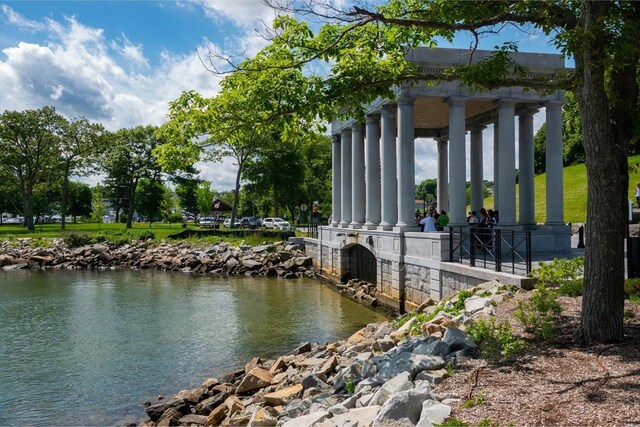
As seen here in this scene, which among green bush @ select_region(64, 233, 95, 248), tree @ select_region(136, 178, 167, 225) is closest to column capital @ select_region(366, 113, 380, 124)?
green bush @ select_region(64, 233, 95, 248)

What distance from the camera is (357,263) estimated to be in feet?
93.0

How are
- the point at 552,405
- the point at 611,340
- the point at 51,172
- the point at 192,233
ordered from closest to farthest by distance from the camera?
the point at 552,405, the point at 611,340, the point at 192,233, the point at 51,172

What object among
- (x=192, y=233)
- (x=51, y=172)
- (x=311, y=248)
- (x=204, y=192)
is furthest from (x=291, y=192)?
(x=204, y=192)

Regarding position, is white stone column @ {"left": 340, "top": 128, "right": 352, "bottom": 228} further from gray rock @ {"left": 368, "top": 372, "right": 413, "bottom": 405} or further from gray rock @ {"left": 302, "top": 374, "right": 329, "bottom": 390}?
gray rock @ {"left": 368, "top": 372, "right": 413, "bottom": 405}

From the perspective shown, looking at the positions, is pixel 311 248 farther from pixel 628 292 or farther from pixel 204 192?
pixel 204 192

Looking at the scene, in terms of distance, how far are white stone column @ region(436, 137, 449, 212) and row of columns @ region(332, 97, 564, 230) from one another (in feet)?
12.1

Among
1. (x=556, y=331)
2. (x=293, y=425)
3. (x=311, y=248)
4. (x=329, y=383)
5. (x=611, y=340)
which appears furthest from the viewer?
(x=311, y=248)

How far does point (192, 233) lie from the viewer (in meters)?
48.7

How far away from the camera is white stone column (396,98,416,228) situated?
2028 cm

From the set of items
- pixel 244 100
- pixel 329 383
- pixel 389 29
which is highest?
pixel 389 29

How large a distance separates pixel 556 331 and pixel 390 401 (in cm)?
344

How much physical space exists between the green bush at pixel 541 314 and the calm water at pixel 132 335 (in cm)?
703

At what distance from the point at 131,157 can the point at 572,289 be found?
56.0m

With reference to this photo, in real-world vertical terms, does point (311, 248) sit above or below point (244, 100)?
below
